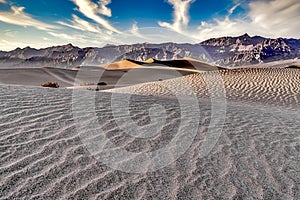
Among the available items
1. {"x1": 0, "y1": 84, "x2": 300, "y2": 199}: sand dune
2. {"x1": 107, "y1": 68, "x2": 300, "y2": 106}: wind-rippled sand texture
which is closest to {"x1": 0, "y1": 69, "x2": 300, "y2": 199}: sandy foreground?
{"x1": 0, "y1": 84, "x2": 300, "y2": 199}: sand dune

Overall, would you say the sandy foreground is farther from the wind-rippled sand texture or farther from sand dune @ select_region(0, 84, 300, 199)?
the wind-rippled sand texture

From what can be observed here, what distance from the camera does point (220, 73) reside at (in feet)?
66.6

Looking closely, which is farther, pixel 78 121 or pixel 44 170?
pixel 78 121

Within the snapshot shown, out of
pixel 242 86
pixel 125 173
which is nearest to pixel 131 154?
pixel 125 173

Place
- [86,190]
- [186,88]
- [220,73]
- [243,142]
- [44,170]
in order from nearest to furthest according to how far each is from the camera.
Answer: [86,190] → [44,170] → [243,142] → [186,88] → [220,73]

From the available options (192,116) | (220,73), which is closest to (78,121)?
(192,116)

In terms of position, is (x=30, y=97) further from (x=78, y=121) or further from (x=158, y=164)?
(x=158, y=164)

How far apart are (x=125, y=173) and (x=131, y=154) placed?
56cm

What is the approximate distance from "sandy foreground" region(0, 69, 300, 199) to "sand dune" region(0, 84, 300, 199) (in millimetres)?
10

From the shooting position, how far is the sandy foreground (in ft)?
9.16

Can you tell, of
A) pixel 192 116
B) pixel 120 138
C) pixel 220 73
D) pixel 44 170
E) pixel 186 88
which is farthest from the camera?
pixel 220 73

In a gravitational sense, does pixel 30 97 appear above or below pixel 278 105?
above

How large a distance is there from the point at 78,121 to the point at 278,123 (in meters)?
4.87

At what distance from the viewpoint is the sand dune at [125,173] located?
2.74 m
